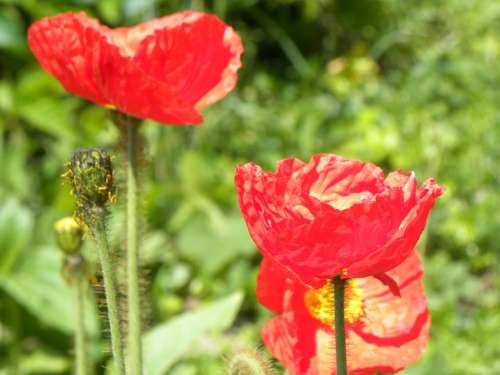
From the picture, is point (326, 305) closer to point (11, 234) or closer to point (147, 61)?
point (147, 61)

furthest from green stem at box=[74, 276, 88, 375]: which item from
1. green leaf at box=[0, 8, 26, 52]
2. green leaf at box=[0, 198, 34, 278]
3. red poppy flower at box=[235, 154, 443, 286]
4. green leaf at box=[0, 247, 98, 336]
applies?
green leaf at box=[0, 8, 26, 52]

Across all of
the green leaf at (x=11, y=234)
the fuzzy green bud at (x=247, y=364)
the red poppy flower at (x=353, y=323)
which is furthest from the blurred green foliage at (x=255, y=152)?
the fuzzy green bud at (x=247, y=364)

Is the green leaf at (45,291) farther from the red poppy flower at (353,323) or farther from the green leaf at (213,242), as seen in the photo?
the red poppy flower at (353,323)

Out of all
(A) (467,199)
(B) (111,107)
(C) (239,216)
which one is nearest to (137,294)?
(B) (111,107)

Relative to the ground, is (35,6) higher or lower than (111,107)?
higher

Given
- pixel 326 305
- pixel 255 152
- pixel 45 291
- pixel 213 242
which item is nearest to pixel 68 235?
pixel 326 305

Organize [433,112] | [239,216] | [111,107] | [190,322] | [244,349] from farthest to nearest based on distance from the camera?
[433,112] < [239,216] < [190,322] < [111,107] < [244,349]

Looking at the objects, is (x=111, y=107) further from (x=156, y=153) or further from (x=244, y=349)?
(x=156, y=153)
